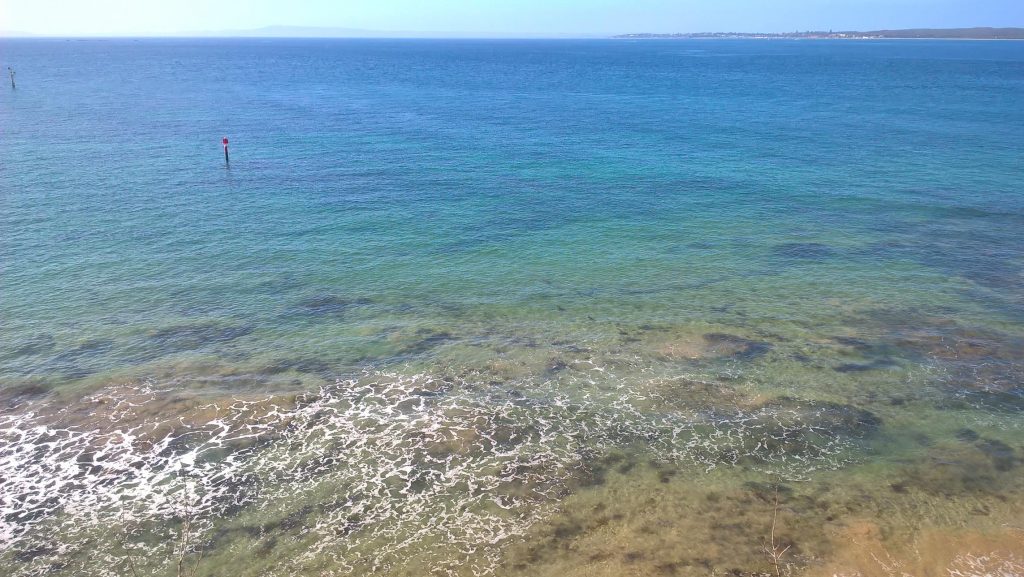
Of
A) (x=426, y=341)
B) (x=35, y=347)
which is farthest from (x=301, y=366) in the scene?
(x=35, y=347)

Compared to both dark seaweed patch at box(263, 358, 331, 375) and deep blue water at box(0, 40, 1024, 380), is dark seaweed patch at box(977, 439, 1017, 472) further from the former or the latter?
dark seaweed patch at box(263, 358, 331, 375)

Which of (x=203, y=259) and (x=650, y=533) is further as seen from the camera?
(x=203, y=259)

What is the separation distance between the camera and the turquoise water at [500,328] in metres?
23.6

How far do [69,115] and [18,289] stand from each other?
67.8 meters

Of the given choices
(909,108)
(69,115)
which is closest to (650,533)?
(69,115)

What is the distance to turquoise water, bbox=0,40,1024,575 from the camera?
23.6 m

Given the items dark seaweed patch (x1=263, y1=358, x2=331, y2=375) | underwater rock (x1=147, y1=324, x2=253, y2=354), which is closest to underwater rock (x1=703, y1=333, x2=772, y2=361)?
dark seaweed patch (x1=263, y1=358, x2=331, y2=375)

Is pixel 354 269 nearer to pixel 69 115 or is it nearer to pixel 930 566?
pixel 930 566

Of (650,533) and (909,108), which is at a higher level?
(909,108)

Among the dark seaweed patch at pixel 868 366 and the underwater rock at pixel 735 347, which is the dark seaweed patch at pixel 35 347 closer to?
the underwater rock at pixel 735 347

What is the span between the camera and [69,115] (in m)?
92.4

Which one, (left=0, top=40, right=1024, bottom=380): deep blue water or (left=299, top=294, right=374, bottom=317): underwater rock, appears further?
(left=0, top=40, right=1024, bottom=380): deep blue water

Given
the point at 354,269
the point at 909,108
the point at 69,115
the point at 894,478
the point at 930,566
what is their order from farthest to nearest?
the point at 909,108 → the point at 69,115 → the point at 354,269 → the point at 894,478 → the point at 930,566

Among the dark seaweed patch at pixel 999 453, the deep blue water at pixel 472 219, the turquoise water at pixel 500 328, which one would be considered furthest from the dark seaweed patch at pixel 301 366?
the dark seaweed patch at pixel 999 453
